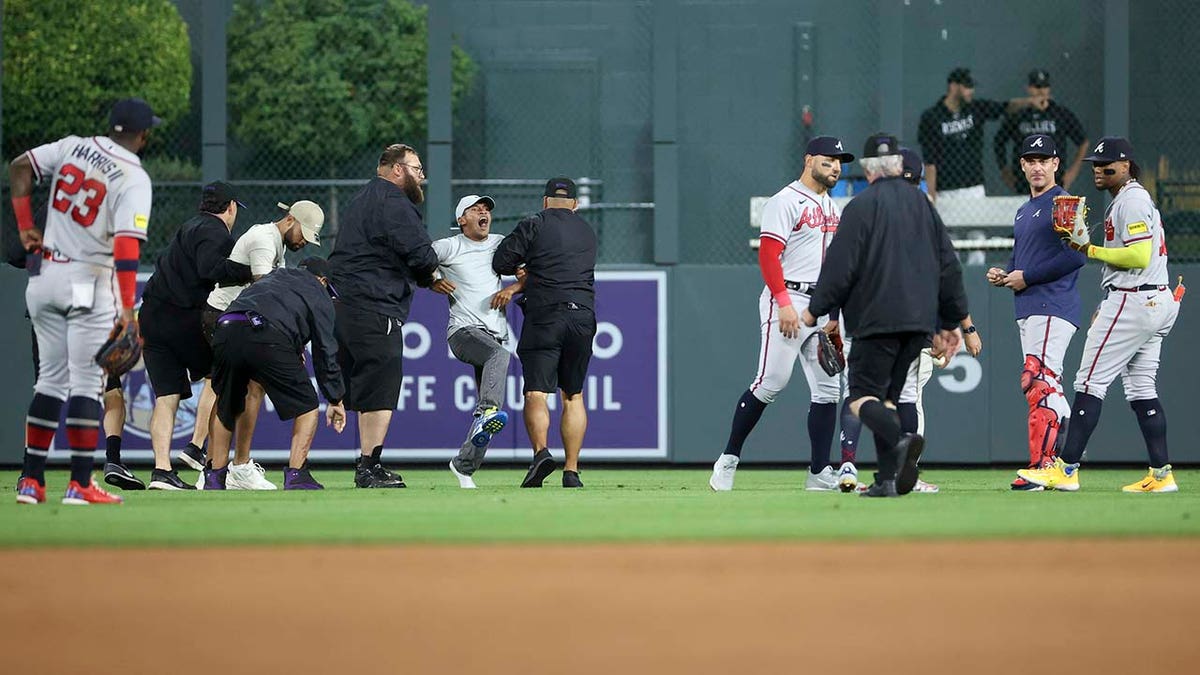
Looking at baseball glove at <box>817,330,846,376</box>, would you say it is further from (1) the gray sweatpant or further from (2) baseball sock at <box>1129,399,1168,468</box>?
(1) the gray sweatpant

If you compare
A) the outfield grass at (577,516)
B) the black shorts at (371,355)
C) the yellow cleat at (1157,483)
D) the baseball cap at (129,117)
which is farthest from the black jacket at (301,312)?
the yellow cleat at (1157,483)

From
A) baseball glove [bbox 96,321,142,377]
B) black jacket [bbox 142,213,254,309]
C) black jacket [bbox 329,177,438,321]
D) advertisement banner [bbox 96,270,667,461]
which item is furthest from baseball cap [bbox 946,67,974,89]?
baseball glove [bbox 96,321,142,377]

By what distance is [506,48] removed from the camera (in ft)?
53.2

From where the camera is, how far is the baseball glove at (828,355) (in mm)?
9820

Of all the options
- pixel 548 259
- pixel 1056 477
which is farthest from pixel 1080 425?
pixel 548 259

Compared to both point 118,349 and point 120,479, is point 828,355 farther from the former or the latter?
point 120,479

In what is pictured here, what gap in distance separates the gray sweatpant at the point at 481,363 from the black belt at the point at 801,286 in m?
1.93

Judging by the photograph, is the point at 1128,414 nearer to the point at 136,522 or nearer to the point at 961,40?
the point at 961,40

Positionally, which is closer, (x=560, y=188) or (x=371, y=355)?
(x=371, y=355)

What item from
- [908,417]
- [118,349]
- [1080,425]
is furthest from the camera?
[1080,425]

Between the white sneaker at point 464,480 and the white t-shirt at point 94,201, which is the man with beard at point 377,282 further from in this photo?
the white t-shirt at point 94,201

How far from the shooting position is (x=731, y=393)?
1473 centimetres

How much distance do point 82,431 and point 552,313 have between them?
343 centimetres

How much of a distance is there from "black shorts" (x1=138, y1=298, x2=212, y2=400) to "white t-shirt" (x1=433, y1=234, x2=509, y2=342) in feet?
5.39
